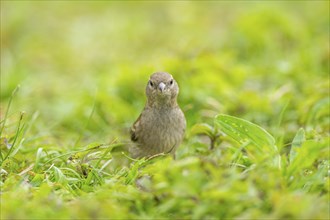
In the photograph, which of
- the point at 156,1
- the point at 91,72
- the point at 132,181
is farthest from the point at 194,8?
the point at 132,181

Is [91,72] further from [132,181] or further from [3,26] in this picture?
[132,181]

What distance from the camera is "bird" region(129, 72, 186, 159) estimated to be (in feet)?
17.4

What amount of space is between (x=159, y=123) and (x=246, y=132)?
51.1 inches

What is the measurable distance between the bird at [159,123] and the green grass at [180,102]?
0.12 meters

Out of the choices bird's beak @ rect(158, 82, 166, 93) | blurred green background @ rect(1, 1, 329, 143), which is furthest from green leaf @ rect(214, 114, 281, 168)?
bird's beak @ rect(158, 82, 166, 93)

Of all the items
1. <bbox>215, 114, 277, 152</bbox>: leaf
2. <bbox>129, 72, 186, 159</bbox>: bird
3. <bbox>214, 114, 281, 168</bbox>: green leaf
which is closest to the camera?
<bbox>214, 114, 281, 168</bbox>: green leaf

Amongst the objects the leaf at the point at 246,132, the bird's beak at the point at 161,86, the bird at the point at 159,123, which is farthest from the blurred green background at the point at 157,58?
the leaf at the point at 246,132

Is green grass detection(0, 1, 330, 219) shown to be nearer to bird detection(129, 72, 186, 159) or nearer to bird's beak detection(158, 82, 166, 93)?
bird detection(129, 72, 186, 159)

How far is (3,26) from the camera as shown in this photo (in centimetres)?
1003

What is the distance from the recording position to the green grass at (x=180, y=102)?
3400 mm

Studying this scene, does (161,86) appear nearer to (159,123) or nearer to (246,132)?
(159,123)

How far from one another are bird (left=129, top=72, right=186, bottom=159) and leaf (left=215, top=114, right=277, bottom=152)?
1.02 meters

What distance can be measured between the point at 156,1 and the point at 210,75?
493cm

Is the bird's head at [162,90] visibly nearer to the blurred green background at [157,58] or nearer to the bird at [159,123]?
the bird at [159,123]
